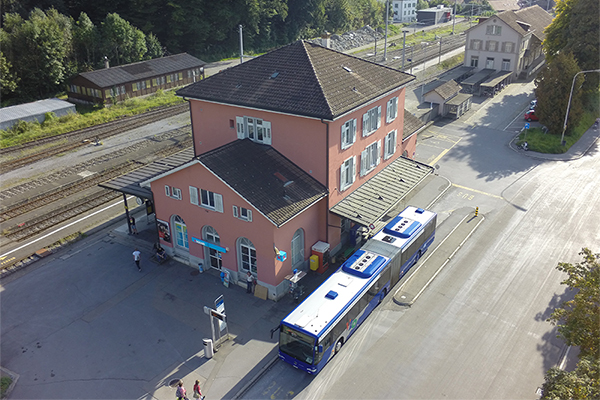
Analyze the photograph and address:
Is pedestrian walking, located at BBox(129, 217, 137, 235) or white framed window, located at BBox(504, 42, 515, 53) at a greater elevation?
white framed window, located at BBox(504, 42, 515, 53)

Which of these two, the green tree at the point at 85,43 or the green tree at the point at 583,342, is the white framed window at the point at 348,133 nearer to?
the green tree at the point at 583,342

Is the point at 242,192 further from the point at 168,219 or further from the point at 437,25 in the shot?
the point at 437,25

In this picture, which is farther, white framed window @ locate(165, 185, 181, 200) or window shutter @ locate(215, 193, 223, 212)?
white framed window @ locate(165, 185, 181, 200)

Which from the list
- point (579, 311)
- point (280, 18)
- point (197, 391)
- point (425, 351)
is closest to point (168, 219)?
point (197, 391)

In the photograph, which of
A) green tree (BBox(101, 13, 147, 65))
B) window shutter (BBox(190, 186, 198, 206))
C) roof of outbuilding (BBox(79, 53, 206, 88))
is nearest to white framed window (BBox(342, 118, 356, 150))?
window shutter (BBox(190, 186, 198, 206))

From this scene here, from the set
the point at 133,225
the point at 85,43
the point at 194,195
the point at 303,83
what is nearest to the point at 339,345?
the point at 194,195

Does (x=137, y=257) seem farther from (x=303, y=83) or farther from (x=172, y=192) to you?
(x=303, y=83)

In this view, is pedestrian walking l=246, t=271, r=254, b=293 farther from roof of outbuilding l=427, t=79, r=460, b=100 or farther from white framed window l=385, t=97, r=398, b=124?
roof of outbuilding l=427, t=79, r=460, b=100
